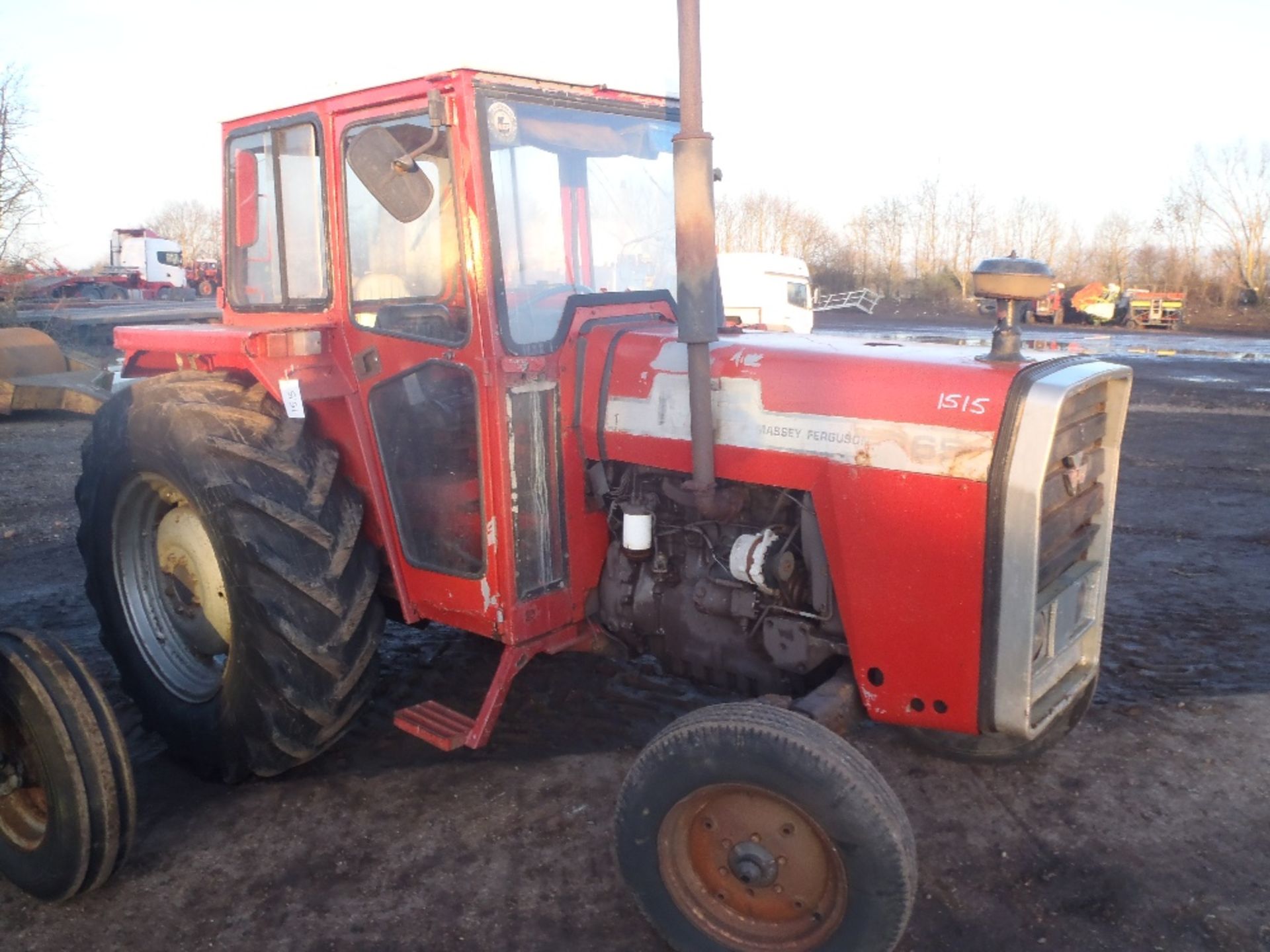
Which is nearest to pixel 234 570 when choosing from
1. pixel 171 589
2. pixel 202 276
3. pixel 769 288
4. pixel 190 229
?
pixel 171 589

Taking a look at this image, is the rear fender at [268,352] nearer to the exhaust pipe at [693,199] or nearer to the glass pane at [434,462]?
the glass pane at [434,462]

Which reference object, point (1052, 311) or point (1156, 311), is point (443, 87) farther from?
point (1052, 311)

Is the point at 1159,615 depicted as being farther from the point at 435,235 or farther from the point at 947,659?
the point at 435,235

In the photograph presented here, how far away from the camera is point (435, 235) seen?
3.38 meters

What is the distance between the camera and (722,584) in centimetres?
340

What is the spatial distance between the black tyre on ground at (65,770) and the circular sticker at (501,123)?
2058 mm

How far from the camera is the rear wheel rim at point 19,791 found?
323 cm

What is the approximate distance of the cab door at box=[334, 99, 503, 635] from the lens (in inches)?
131

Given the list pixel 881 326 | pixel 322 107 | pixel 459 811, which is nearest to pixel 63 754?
pixel 459 811

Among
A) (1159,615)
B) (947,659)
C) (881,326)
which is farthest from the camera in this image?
(881,326)

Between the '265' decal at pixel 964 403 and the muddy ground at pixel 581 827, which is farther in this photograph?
the muddy ground at pixel 581 827

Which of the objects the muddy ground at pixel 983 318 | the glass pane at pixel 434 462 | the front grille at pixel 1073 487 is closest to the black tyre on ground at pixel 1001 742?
the front grille at pixel 1073 487

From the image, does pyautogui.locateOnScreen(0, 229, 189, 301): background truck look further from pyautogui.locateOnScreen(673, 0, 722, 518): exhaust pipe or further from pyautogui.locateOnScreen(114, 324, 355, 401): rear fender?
pyautogui.locateOnScreen(673, 0, 722, 518): exhaust pipe

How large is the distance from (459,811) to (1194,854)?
2453mm
